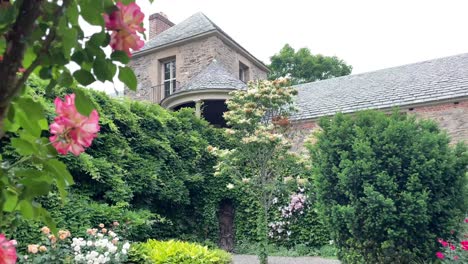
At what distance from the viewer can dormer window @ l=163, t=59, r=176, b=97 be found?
17141mm

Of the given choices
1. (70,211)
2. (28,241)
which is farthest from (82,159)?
(28,241)

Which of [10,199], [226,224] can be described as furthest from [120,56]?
[226,224]

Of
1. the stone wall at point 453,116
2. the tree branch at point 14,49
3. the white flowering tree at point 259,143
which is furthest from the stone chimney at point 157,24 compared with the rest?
the tree branch at point 14,49

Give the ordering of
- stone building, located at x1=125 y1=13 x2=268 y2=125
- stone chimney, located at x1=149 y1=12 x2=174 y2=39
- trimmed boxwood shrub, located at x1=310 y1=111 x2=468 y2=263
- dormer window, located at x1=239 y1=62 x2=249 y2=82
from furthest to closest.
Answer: stone chimney, located at x1=149 y1=12 x2=174 y2=39
dormer window, located at x1=239 y1=62 x2=249 y2=82
stone building, located at x1=125 y1=13 x2=268 y2=125
trimmed boxwood shrub, located at x1=310 y1=111 x2=468 y2=263

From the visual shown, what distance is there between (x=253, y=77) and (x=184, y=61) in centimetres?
377

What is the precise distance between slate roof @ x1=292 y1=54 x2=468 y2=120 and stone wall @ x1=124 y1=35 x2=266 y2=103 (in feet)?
12.0

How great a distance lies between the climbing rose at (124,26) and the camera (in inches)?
35.9

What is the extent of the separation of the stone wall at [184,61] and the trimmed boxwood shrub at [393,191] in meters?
11.1

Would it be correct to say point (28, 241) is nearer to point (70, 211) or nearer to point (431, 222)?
point (70, 211)

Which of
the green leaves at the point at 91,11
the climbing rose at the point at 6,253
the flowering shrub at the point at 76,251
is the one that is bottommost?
the flowering shrub at the point at 76,251

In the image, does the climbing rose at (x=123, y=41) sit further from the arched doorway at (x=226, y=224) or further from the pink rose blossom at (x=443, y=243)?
the arched doorway at (x=226, y=224)

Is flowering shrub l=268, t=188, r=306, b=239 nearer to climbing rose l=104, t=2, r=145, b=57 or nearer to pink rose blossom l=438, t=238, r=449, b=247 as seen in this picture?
pink rose blossom l=438, t=238, r=449, b=247

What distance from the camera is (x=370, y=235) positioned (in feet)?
18.7

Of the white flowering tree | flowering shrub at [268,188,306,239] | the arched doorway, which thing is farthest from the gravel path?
the arched doorway
